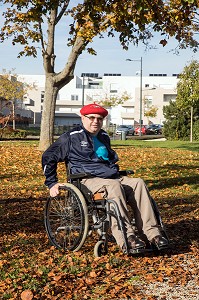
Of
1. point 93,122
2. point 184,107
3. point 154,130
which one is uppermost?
point 184,107

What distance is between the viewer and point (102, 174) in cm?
589

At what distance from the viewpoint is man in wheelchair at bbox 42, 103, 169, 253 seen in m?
5.56

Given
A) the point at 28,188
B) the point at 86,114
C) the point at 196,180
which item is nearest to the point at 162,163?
the point at 196,180

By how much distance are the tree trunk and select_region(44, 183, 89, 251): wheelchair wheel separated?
1376cm

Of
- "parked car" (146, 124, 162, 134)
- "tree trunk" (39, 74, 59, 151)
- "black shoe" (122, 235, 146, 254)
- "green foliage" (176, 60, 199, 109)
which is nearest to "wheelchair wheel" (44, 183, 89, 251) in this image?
"black shoe" (122, 235, 146, 254)

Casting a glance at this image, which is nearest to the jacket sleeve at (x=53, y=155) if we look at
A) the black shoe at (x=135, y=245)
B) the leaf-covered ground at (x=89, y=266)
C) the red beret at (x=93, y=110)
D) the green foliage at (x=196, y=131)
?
the red beret at (x=93, y=110)

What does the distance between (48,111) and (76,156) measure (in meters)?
14.1

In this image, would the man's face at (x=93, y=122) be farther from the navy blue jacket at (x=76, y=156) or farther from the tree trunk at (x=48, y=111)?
the tree trunk at (x=48, y=111)

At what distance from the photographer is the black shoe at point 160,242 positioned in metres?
5.50

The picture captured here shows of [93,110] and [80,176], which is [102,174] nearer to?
[80,176]

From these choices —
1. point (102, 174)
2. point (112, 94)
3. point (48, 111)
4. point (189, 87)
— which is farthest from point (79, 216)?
point (112, 94)

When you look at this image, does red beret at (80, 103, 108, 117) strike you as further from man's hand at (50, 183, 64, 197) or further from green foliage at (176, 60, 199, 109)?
green foliage at (176, 60, 199, 109)

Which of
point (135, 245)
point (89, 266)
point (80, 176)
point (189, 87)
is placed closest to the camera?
point (89, 266)

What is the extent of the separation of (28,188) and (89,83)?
113342 millimetres
